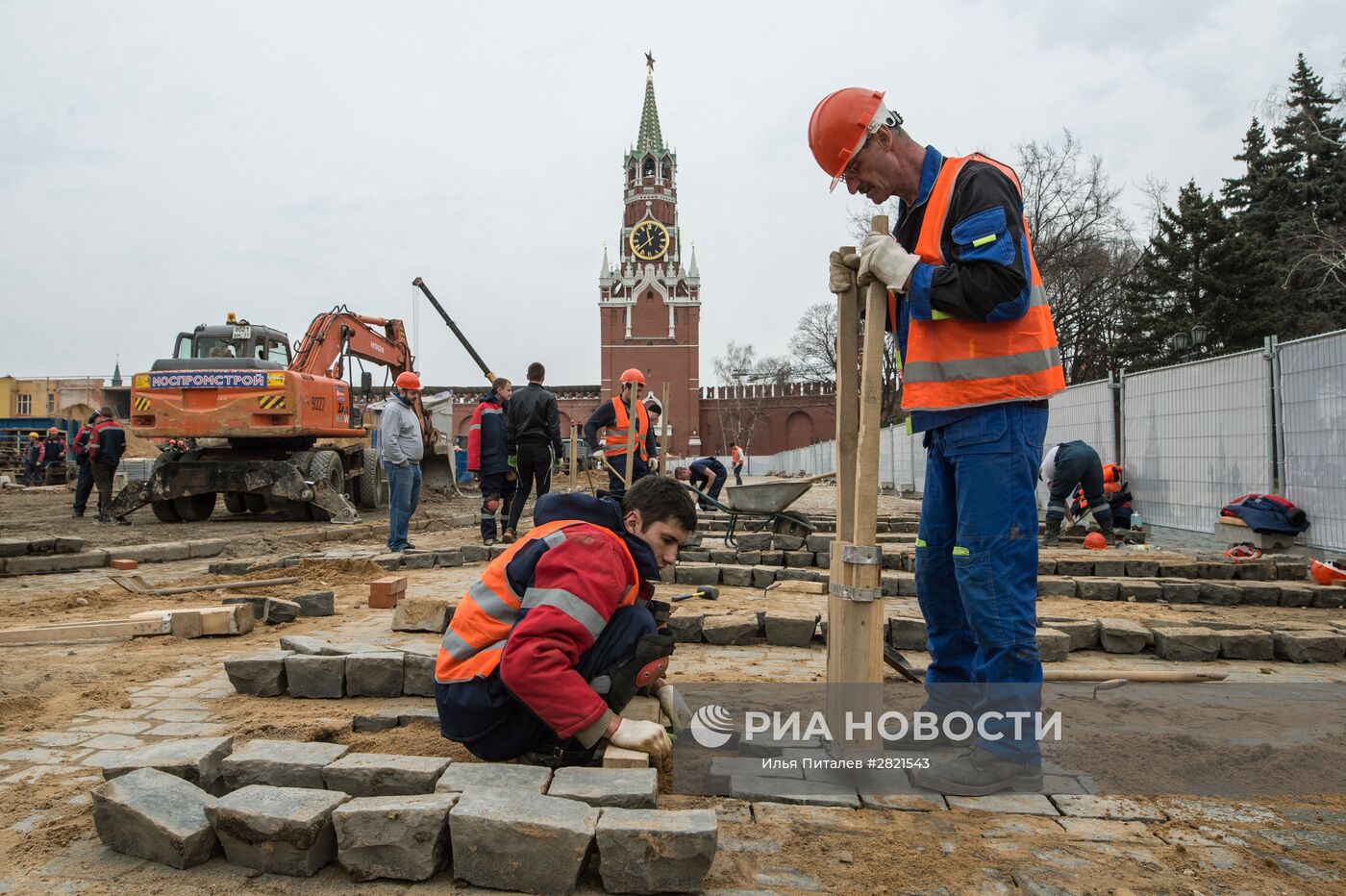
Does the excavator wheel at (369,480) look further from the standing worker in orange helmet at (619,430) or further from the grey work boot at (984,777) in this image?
the grey work boot at (984,777)

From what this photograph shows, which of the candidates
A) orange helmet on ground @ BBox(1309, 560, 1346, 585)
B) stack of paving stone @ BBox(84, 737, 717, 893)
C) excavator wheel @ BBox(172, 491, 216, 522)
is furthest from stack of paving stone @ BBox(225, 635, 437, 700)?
excavator wheel @ BBox(172, 491, 216, 522)

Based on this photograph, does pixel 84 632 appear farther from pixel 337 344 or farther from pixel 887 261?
pixel 337 344

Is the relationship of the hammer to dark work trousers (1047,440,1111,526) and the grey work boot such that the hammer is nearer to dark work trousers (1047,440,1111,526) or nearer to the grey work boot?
the grey work boot

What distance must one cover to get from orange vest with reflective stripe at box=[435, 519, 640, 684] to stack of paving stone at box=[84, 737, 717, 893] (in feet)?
1.02

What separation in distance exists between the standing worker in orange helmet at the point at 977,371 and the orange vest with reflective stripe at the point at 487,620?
119 centimetres

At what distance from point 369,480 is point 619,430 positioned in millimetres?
8387

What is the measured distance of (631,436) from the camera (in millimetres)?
9336

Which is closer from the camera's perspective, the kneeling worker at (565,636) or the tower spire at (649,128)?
the kneeling worker at (565,636)

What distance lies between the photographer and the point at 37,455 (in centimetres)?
2856

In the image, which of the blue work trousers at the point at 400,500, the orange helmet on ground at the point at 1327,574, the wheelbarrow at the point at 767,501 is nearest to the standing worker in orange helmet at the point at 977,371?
the orange helmet on ground at the point at 1327,574

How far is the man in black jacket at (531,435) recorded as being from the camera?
970 cm

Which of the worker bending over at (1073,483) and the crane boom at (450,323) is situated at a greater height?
the crane boom at (450,323)

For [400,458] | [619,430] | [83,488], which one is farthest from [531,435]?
[83,488]

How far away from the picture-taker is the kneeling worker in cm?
258
